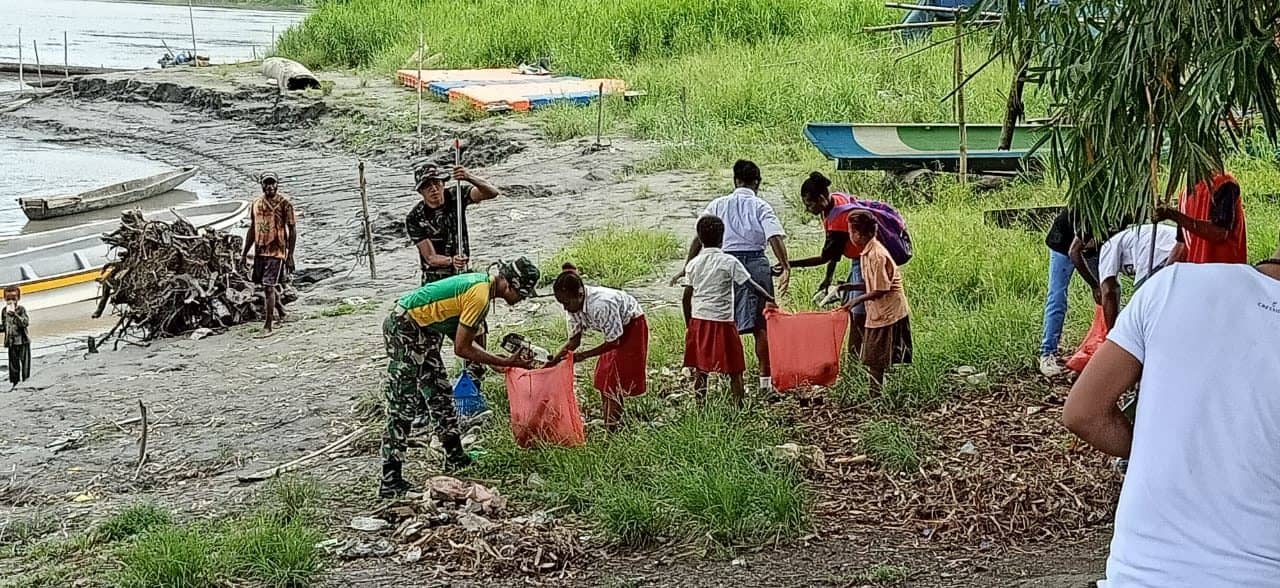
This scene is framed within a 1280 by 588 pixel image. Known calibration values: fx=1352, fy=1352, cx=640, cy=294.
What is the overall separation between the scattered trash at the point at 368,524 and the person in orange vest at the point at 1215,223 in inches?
140

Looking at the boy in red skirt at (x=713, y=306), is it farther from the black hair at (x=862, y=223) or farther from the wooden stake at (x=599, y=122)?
the wooden stake at (x=599, y=122)

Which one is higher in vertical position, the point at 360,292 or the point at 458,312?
the point at 458,312

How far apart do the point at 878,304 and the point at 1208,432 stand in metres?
4.50

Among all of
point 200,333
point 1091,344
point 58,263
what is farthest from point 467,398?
point 58,263

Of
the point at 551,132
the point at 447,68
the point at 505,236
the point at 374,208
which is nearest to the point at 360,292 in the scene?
the point at 505,236

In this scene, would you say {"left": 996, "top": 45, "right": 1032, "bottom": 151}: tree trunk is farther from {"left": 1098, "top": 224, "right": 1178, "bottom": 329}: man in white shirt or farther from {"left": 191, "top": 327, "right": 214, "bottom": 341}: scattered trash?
{"left": 191, "top": 327, "right": 214, "bottom": 341}: scattered trash

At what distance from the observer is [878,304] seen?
260 inches

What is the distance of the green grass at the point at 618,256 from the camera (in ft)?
34.4

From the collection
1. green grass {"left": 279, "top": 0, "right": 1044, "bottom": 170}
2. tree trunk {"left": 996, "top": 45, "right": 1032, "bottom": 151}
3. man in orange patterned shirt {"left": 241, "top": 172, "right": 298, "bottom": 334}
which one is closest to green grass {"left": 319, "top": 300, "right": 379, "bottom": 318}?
man in orange patterned shirt {"left": 241, "top": 172, "right": 298, "bottom": 334}

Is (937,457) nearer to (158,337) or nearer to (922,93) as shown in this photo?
(158,337)

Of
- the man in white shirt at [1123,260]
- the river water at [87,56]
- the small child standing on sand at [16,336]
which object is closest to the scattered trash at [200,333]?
the small child standing on sand at [16,336]

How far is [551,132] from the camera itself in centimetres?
1922

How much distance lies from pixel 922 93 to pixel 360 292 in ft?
26.5

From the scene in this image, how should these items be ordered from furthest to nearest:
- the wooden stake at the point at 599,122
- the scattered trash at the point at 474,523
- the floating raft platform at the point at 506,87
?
the floating raft platform at the point at 506,87 → the wooden stake at the point at 599,122 → the scattered trash at the point at 474,523
